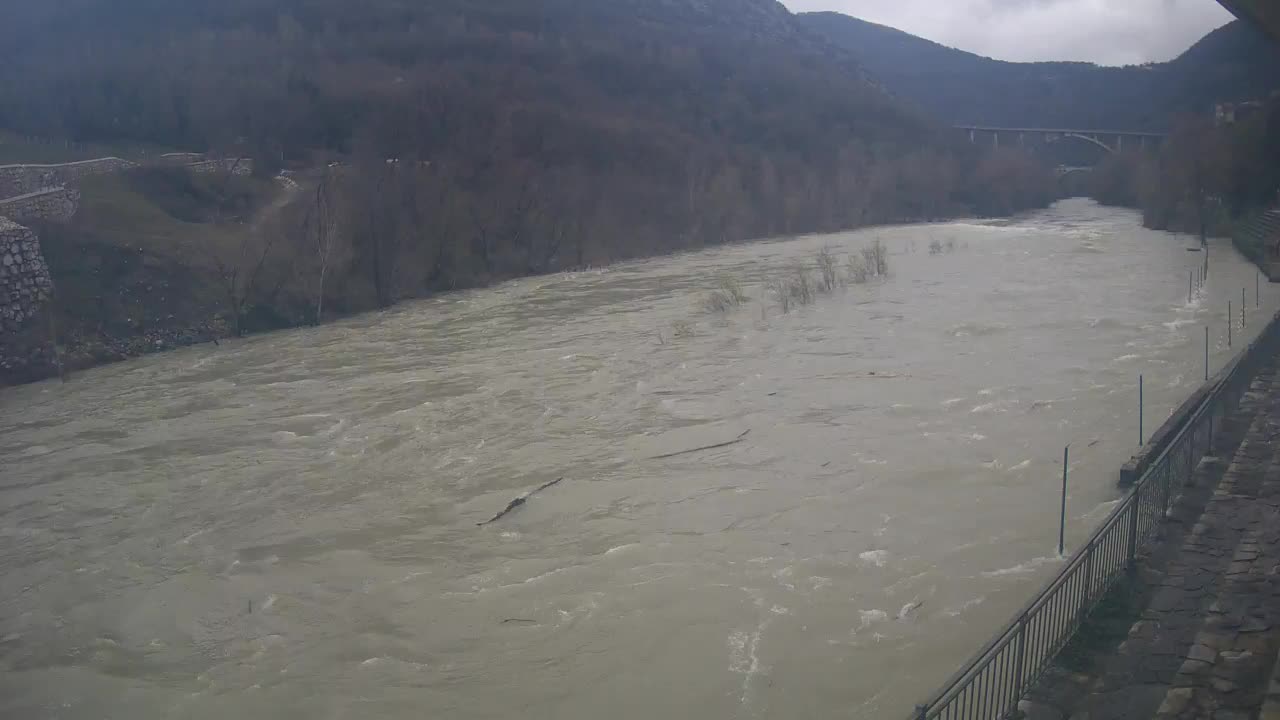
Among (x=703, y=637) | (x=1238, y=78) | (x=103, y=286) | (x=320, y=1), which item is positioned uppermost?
(x=320, y=1)

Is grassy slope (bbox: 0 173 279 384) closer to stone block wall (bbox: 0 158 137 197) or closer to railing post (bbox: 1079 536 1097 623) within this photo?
stone block wall (bbox: 0 158 137 197)

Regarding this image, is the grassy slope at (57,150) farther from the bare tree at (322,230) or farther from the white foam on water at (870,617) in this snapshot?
the white foam on water at (870,617)

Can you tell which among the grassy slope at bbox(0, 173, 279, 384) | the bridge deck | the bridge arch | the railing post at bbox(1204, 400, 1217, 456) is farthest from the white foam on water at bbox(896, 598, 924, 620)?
the bridge arch

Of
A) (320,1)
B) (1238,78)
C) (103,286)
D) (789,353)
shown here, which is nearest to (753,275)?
(789,353)

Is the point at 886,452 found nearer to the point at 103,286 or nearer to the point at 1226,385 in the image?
the point at 1226,385

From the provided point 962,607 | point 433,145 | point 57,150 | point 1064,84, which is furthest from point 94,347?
point 1064,84

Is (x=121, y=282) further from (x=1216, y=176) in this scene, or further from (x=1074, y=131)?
(x=1074, y=131)

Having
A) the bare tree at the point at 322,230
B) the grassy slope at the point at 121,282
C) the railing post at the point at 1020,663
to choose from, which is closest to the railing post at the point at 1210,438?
the railing post at the point at 1020,663
